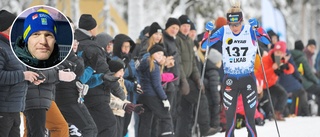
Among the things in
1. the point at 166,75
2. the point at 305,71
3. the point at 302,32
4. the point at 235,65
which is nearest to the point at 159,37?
the point at 166,75

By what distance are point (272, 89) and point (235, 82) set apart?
5.47 metres

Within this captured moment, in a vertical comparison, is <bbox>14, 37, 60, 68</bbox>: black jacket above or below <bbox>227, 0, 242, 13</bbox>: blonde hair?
below

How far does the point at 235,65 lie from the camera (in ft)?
33.3

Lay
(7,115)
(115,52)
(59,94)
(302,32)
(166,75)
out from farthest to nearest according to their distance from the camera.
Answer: (302,32)
(166,75)
(115,52)
(59,94)
(7,115)

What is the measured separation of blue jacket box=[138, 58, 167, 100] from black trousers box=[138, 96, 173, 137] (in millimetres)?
115

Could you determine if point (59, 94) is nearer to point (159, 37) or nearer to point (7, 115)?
point (7, 115)

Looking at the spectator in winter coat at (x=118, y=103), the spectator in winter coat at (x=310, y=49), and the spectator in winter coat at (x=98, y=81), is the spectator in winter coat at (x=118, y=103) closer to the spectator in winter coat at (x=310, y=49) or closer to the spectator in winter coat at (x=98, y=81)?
the spectator in winter coat at (x=98, y=81)

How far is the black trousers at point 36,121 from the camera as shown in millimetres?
7852

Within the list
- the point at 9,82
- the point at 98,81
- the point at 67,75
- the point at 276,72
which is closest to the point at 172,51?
the point at 98,81

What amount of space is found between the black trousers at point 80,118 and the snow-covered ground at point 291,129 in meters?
4.10

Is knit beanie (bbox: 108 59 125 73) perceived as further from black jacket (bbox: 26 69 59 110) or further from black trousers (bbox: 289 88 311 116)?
black trousers (bbox: 289 88 311 116)

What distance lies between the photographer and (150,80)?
11.1 m

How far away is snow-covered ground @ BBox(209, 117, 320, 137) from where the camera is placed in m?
11.9

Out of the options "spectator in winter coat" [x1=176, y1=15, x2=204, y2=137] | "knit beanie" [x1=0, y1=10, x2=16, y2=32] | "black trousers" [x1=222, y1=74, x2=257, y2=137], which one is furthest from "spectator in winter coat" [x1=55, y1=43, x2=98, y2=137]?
"spectator in winter coat" [x1=176, y1=15, x2=204, y2=137]
